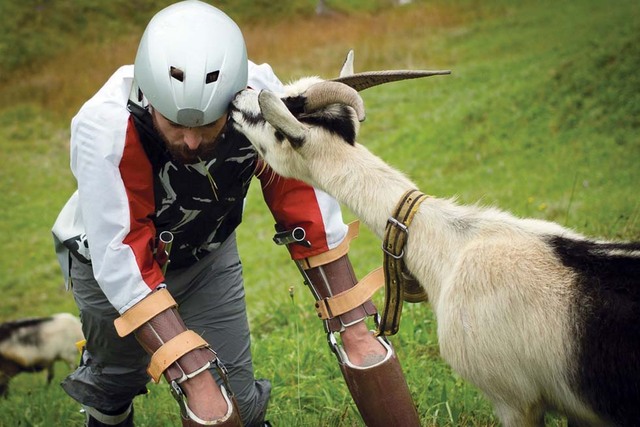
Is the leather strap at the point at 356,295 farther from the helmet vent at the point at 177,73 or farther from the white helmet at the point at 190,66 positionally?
the helmet vent at the point at 177,73

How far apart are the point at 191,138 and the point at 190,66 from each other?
34cm

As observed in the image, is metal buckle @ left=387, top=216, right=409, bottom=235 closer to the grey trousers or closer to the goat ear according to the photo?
the goat ear

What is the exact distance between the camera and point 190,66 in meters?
Answer: 3.67

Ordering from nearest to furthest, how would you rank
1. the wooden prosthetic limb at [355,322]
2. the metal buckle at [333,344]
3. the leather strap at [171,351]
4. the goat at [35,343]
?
the leather strap at [171,351] < the wooden prosthetic limb at [355,322] < the metal buckle at [333,344] < the goat at [35,343]

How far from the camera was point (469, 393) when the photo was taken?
4754 mm

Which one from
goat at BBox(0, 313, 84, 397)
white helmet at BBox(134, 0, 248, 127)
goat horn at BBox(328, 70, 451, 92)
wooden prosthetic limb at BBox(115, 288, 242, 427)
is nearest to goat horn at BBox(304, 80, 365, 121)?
goat horn at BBox(328, 70, 451, 92)

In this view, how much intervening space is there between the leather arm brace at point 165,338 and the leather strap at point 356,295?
889 mm

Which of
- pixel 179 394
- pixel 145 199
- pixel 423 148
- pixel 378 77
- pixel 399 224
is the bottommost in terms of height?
pixel 423 148

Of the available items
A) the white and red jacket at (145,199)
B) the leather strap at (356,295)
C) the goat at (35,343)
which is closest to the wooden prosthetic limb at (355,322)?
the leather strap at (356,295)

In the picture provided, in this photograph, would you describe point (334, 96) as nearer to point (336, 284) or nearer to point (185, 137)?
point (185, 137)

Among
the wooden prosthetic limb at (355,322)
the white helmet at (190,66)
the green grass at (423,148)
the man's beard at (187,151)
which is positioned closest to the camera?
the white helmet at (190,66)

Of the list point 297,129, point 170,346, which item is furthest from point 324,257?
point 170,346

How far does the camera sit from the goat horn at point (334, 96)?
3555 millimetres

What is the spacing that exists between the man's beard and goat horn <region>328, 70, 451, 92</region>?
706 mm
